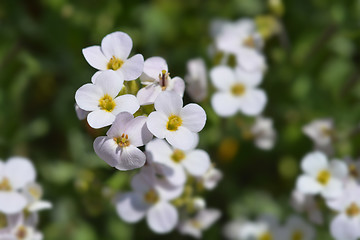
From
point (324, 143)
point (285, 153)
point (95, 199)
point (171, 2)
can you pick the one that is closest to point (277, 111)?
point (285, 153)

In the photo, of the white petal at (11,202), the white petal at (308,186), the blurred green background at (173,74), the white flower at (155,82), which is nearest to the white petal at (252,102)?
the blurred green background at (173,74)

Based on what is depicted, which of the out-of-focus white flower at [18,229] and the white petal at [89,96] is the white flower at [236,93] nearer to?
the white petal at [89,96]

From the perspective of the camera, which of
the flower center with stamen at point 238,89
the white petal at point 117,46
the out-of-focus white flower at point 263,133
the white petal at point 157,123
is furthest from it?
the out-of-focus white flower at point 263,133

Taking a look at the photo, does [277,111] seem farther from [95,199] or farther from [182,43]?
[95,199]

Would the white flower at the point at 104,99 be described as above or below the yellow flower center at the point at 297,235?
below

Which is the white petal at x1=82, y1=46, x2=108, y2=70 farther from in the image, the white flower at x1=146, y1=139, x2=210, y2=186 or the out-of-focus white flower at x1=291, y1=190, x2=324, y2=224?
the out-of-focus white flower at x1=291, y1=190, x2=324, y2=224

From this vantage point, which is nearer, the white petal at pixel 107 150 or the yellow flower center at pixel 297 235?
the white petal at pixel 107 150
